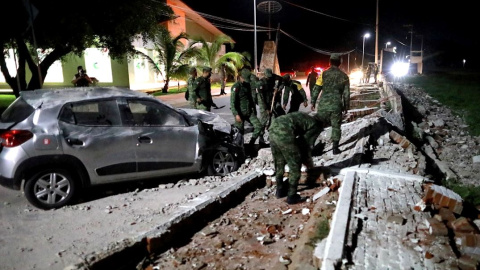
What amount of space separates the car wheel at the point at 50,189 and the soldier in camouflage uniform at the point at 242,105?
3.52 m

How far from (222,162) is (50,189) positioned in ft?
9.13

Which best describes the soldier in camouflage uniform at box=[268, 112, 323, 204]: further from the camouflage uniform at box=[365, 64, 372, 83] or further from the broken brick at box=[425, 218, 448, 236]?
the camouflage uniform at box=[365, 64, 372, 83]

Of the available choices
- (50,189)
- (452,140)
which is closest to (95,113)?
(50,189)

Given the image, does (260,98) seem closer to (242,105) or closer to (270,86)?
(270,86)

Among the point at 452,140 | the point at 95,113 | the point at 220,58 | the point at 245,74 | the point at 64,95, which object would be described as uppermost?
the point at 220,58

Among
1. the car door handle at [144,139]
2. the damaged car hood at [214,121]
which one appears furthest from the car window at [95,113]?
the damaged car hood at [214,121]

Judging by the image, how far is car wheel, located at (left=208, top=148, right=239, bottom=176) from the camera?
648 centimetres

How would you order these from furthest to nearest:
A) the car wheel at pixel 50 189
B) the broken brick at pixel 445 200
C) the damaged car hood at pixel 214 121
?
the damaged car hood at pixel 214 121, the car wheel at pixel 50 189, the broken brick at pixel 445 200

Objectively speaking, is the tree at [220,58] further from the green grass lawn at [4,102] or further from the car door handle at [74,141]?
the car door handle at [74,141]

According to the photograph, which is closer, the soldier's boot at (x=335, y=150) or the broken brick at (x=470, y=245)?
the broken brick at (x=470, y=245)

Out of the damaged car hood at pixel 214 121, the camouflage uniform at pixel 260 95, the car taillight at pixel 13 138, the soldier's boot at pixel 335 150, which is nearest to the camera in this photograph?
the car taillight at pixel 13 138

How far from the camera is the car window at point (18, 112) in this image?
16.4 feet

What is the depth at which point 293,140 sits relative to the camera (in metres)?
5.04

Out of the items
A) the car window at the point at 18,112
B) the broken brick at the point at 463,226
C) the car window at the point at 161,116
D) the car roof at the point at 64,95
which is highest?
the car roof at the point at 64,95
